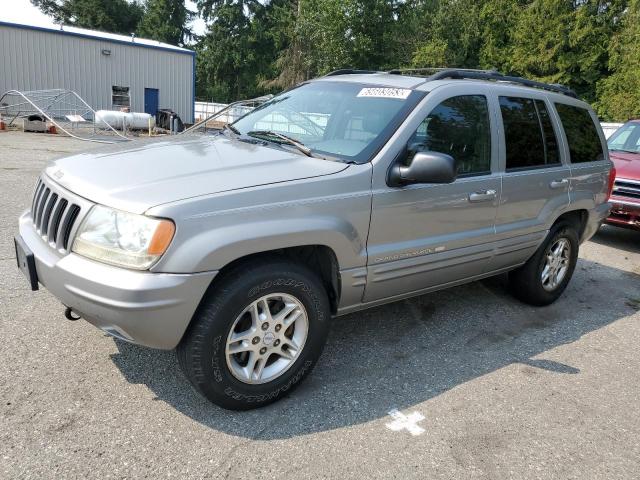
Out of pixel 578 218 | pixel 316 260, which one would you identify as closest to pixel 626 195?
pixel 578 218

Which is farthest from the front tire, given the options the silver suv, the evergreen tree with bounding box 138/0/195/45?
the evergreen tree with bounding box 138/0/195/45

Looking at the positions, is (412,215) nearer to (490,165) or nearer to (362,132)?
(362,132)

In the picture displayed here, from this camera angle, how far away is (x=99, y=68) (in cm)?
2538

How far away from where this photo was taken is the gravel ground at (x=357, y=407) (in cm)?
254

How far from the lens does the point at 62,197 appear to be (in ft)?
9.24

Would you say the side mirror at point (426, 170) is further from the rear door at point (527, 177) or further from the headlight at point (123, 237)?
the headlight at point (123, 237)

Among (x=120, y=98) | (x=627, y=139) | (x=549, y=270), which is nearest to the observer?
(x=549, y=270)

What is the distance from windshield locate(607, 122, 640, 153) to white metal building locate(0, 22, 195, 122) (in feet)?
76.8

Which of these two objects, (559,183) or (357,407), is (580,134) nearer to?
(559,183)

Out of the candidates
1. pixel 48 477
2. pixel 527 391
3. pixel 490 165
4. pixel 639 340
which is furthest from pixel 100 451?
pixel 639 340

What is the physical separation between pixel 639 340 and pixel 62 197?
4.43 m

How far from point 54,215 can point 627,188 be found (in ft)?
23.4

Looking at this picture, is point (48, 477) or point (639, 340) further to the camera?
point (639, 340)

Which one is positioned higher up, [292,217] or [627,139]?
[627,139]
